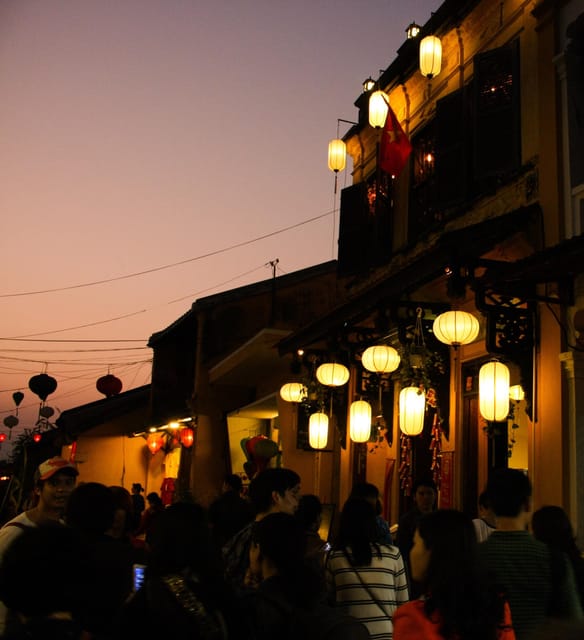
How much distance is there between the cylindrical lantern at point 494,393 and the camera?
31.2ft

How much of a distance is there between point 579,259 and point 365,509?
4380 millimetres

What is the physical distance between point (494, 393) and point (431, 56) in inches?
257

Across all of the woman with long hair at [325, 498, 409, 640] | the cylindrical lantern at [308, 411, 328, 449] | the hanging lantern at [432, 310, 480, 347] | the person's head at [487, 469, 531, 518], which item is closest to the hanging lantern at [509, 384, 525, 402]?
the hanging lantern at [432, 310, 480, 347]

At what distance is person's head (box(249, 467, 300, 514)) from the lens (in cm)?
567

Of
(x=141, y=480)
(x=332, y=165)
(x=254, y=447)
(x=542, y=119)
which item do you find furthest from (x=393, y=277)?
(x=141, y=480)

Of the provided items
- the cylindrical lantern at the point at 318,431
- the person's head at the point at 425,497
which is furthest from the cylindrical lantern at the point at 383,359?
the cylindrical lantern at the point at 318,431

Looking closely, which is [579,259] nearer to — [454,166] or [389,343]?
[454,166]

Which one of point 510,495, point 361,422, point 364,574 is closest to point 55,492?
point 364,574

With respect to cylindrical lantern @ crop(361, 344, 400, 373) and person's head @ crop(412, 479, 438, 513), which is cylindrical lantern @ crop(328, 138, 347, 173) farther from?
person's head @ crop(412, 479, 438, 513)

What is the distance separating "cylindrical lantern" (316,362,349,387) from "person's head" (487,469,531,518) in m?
9.36

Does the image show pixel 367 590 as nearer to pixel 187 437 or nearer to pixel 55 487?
pixel 55 487

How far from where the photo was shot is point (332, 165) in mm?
16438

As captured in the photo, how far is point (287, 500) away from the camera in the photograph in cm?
569

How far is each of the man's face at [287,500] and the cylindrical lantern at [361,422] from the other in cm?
765
